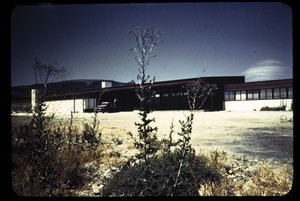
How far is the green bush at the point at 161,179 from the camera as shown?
167 inches

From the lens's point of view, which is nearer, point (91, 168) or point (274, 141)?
point (91, 168)

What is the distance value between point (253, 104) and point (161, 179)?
24823mm

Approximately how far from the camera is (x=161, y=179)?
431 centimetres

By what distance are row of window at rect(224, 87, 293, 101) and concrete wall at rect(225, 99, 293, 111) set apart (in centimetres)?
42

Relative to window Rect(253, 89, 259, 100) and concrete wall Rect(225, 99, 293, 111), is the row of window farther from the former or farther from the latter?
concrete wall Rect(225, 99, 293, 111)

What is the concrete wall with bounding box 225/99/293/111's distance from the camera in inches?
957

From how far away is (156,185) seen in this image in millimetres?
4332

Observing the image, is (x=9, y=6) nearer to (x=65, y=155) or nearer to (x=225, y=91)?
(x=65, y=155)

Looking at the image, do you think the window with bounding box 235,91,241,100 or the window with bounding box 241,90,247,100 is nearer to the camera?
the window with bounding box 241,90,247,100

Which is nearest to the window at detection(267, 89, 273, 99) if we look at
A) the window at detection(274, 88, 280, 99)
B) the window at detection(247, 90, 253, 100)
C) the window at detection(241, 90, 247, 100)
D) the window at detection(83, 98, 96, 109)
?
the window at detection(274, 88, 280, 99)

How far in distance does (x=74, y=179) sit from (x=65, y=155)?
1.11 metres

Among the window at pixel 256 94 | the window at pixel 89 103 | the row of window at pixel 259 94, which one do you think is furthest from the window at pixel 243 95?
the window at pixel 89 103

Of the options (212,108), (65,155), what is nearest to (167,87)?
(212,108)

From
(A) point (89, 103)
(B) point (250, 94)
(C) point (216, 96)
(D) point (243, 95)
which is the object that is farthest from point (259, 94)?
(A) point (89, 103)
